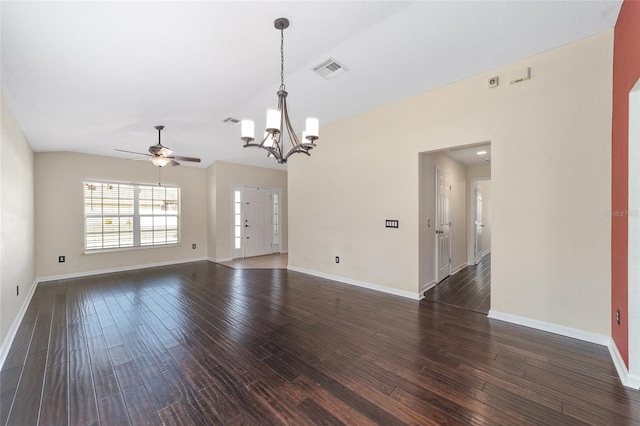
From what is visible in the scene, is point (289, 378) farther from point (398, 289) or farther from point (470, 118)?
point (470, 118)

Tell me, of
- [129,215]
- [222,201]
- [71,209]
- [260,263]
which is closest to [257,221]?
[222,201]

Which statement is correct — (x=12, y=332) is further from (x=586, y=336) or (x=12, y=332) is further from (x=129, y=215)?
(x=586, y=336)

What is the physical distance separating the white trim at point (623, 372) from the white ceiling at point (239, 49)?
2907 mm

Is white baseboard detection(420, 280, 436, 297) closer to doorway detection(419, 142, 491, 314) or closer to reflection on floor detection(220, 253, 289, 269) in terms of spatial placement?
doorway detection(419, 142, 491, 314)

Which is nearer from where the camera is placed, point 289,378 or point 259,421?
point 259,421

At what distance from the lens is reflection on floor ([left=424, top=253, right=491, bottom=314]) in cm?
360

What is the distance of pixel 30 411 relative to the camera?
1714mm

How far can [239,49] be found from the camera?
2492mm

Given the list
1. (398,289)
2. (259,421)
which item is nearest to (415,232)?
(398,289)

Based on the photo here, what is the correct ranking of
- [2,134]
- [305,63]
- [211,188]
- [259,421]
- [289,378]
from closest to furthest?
[259,421] → [289,378] → [2,134] → [305,63] → [211,188]

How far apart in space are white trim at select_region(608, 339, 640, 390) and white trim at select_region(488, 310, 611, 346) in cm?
18

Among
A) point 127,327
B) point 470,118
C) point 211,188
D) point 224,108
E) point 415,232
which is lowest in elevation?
point 127,327

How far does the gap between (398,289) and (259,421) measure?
287cm

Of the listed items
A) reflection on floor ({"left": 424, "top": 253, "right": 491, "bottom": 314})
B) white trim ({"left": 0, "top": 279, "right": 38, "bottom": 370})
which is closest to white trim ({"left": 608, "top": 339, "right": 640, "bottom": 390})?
reflection on floor ({"left": 424, "top": 253, "right": 491, "bottom": 314})
